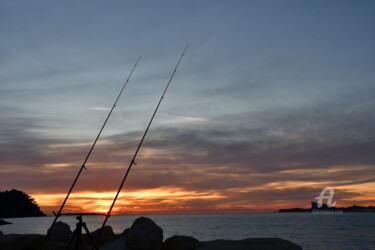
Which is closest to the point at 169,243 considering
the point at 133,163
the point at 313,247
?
the point at 133,163

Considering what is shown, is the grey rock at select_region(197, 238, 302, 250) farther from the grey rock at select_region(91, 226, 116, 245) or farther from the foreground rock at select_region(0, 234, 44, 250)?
the foreground rock at select_region(0, 234, 44, 250)

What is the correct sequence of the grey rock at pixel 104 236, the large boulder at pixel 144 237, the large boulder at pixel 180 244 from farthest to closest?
the grey rock at pixel 104 236 < the large boulder at pixel 180 244 < the large boulder at pixel 144 237

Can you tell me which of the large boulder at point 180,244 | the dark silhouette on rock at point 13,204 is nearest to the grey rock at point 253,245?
the large boulder at point 180,244

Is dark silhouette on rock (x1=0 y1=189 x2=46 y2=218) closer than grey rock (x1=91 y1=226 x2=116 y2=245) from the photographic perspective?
No

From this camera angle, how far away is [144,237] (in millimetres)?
21125

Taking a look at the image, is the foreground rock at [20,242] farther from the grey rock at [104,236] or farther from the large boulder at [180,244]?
the large boulder at [180,244]

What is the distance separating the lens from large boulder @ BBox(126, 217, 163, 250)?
21.0 m

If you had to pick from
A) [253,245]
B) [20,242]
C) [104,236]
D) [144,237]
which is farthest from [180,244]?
[20,242]

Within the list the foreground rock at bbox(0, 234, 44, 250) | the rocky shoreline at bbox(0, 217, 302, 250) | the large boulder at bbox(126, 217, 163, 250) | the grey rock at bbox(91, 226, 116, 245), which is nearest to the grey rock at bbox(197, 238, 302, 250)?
the rocky shoreline at bbox(0, 217, 302, 250)

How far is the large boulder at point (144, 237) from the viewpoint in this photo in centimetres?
2102

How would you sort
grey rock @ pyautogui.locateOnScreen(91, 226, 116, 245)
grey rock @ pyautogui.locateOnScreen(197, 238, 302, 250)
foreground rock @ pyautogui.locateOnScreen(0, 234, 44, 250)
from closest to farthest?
grey rock @ pyautogui.locateOnScreen(197, 238, 302, 250) → foreground rock @ pyautogui.locateOnScreen(0, 234, 44, 250) → grey rock @ pyautogui.locateOnScreen(91, 226, 116, 245)

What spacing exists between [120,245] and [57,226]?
5.48 meters

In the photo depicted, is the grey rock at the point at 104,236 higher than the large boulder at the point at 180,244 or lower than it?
higher

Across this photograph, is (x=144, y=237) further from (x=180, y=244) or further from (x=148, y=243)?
(x=180, y=244)
